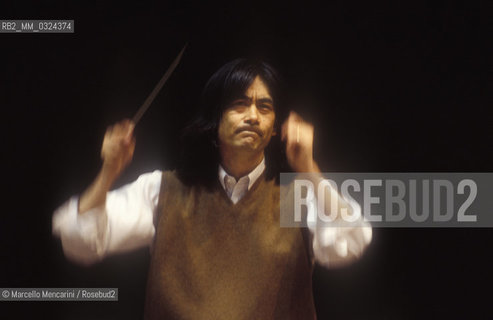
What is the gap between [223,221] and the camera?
1.55 m

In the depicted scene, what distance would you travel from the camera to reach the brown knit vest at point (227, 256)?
1514 millimetres

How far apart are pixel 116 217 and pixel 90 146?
0.82ft

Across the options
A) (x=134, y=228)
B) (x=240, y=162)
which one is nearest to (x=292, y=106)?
(x=240, y=162)

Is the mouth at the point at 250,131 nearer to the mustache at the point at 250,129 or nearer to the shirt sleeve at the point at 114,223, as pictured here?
the mustache at the point at 250,129

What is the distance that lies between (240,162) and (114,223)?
0.41m

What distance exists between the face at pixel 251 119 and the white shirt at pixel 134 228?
79 millimetres

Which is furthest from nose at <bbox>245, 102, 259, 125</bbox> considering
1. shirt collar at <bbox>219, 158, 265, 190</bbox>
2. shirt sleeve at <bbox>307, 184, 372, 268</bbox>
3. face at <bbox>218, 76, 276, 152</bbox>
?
shirt sleeve at <bbox>307, 184, 372, 268</bbox>

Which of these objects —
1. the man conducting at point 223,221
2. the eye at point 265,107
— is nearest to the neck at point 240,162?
the man conducting at point 223,221

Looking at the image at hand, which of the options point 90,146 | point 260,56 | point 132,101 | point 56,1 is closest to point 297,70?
point 260,56

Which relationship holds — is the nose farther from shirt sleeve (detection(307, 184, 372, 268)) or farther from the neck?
shirt sleeve (detection(307, 184, 372, 268))

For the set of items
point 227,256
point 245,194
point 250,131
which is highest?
point 250,131

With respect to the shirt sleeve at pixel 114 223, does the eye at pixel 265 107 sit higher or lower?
higher

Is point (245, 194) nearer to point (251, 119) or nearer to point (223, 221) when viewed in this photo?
point (223, 221)

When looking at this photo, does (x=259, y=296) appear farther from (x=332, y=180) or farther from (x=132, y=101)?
(x=132, y=101)
